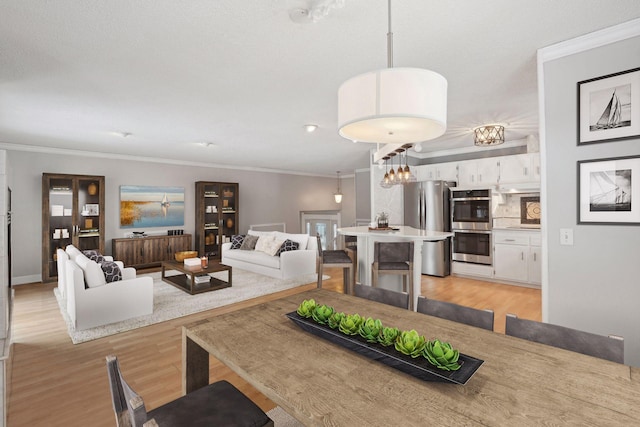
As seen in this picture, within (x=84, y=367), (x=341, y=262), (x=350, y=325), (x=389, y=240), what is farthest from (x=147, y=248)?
(x=350, y=325)

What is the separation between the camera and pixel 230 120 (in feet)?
13.5

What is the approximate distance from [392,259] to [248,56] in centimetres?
267

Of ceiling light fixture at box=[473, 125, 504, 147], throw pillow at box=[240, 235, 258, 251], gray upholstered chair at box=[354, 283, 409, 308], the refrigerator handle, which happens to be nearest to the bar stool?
gray upholstered chair at box=[354, 283, 409, 308]

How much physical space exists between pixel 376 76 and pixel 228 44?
4.81 feet

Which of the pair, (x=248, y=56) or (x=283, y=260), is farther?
(x=283, y=260)

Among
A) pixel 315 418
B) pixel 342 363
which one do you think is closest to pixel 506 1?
pixel 342 363

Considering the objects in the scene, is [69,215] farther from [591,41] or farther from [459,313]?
[591,41]

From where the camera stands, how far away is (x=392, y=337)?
1367 mm

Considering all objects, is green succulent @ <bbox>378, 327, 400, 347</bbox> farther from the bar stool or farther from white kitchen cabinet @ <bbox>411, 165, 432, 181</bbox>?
white kitchen cabinet @ <bbox>411, 165, 432, 181</bbox>

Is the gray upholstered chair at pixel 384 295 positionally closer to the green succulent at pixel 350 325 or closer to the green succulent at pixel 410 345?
the green succulent at pixel 350 325

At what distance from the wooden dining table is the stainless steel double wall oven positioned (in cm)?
455

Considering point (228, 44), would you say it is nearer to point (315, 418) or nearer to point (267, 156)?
point (315, 418)

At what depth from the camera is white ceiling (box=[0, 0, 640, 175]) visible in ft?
6.09

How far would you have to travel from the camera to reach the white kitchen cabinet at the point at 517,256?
16.7 ft
